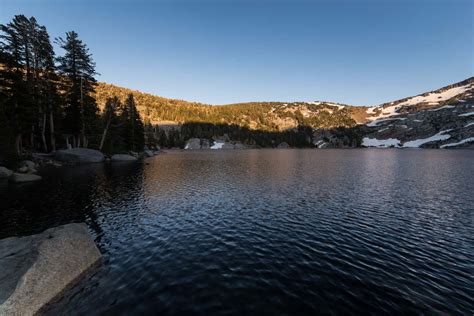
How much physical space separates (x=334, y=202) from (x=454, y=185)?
25.9 metres

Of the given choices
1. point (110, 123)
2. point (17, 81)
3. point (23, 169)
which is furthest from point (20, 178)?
point (110, 123)

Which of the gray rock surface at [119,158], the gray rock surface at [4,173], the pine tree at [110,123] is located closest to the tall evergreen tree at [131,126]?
the pine tree at [110,123]

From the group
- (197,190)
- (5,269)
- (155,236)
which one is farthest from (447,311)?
(197,190)

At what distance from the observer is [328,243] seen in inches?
654

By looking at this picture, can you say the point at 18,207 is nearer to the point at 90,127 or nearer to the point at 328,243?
the point at 328,243

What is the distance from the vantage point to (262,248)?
15.8 meters

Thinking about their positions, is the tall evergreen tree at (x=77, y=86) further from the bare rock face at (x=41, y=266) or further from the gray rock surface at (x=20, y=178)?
the bare rock face at (x=41, y=266)

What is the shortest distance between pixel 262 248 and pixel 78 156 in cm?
5800

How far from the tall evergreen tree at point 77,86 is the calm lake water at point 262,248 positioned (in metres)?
31.2

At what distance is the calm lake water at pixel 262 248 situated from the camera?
33.8 feet

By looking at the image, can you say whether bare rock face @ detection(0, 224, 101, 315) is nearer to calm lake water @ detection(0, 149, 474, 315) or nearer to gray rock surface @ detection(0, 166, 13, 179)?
calm lake water @ detection(0, 149, 474, 315)

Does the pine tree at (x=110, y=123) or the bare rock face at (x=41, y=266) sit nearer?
the bare rock face at (x=41, y=266)

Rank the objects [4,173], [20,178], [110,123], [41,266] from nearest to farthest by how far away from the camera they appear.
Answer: [41,266], [20,178], [4,173], [110,123]

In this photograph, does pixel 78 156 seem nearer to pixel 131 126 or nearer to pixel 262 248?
pixel 131 126
